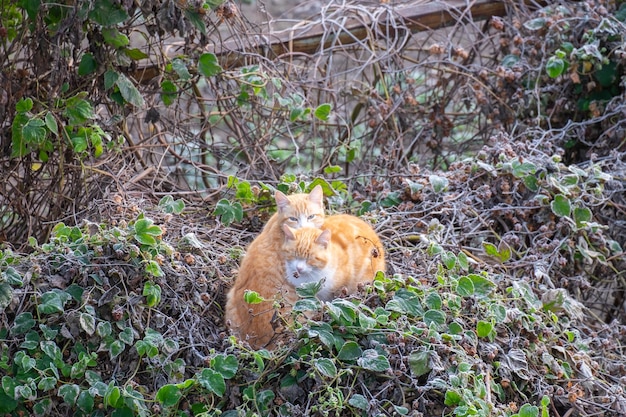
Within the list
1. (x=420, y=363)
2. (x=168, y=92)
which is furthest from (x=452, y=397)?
(x=168, y=92)

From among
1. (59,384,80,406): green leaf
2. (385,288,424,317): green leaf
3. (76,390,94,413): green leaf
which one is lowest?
(76,390,94,413): green leaf

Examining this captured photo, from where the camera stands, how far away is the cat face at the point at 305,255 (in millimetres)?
3389

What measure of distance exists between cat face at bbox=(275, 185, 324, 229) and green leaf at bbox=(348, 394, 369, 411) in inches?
34.3

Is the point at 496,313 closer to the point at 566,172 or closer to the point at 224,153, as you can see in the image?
the point at 566,172

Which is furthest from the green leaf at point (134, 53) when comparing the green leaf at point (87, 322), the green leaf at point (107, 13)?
the green leaf at point (87, 322)

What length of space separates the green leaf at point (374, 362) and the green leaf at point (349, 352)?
30 millimetres

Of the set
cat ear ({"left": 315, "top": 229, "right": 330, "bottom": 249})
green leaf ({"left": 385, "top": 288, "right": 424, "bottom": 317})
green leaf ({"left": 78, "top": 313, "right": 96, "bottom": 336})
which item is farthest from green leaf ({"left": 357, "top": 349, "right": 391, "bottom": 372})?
green leaf ({"left": 78, "top": 313, "right": 96, "bottom": 336})

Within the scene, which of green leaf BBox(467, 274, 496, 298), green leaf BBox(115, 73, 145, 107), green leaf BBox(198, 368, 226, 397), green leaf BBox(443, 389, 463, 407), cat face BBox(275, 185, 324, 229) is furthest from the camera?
green leaf BBox(115, 73, 145, 107)

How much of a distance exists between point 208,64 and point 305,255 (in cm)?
118

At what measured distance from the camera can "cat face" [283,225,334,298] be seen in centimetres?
339

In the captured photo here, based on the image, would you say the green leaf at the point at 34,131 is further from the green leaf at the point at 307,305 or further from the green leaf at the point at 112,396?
the green leaf at the point at 307,305

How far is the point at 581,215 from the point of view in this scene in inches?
159

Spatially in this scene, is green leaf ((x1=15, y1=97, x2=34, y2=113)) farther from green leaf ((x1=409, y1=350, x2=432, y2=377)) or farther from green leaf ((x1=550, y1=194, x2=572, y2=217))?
green leaf ((x1=550, y1=194, x2=572, y2=217))

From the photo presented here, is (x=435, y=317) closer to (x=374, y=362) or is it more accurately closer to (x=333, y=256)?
(x=374, y=362)
